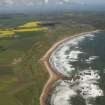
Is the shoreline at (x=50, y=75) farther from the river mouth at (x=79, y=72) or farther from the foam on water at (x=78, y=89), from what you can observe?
the foam on water at (x=78, y=89)

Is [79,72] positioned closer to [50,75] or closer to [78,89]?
[50,75]

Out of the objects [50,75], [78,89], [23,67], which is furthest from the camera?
[23,67]

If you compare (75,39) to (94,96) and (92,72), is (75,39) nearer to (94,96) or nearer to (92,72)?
(92,72)

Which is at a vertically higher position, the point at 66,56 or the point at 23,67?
the point at 23,67

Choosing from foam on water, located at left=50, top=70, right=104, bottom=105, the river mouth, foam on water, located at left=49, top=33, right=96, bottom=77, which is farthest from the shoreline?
foam on water, located at left=50, top=70, right=104, bottom=105

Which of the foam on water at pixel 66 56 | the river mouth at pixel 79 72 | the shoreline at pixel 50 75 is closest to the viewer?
the river mouth at pixel 79 72

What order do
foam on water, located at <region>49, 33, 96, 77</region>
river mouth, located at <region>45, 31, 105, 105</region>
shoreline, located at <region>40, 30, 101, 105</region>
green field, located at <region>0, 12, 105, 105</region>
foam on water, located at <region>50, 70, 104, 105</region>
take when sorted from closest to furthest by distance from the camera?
foam on water, located at <region>50, 70, 104, 105</region> → river mouth, located at <region>45, 31, 105, 105</region> → green field, located at <region>0, 12, 105, 105</region> → shoreline, located at <region>40, 30, 101, 105</region> → foam on water, located at <region>49, 33, 96, 77</region>

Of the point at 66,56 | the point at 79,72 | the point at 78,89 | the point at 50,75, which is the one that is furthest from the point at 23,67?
the point at 78,89

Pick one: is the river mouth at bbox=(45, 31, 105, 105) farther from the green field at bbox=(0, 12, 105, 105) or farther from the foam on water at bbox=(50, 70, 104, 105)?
the green field at bbox=(0, 12, 105, 105)

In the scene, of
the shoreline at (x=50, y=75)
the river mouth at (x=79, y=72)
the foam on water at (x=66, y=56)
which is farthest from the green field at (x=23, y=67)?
the foam on water at (x=66, y=56)
